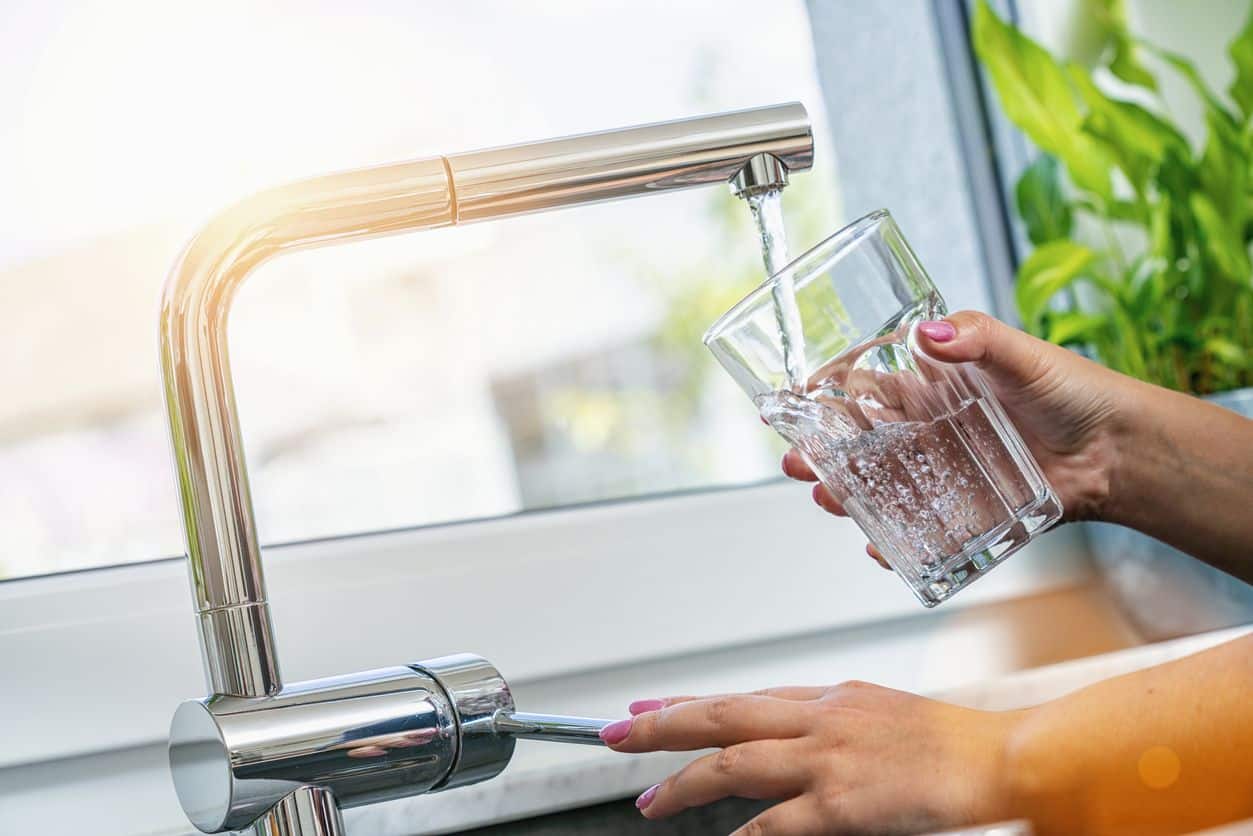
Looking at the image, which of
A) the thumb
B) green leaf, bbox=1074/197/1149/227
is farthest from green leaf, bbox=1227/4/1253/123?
the thumb

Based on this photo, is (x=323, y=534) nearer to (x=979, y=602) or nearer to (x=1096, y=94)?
(x=979, y=602)

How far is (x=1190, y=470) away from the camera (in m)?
0.71

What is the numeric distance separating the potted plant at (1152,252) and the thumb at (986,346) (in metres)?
0.32

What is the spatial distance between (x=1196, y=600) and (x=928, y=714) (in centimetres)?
54

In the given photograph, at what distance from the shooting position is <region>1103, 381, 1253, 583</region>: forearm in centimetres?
70

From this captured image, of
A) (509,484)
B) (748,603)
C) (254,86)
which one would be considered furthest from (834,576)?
(254,86)

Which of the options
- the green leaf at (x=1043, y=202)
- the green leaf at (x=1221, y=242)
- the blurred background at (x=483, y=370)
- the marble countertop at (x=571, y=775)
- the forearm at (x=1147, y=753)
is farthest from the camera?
the green leaf at (x=1043, y=202)

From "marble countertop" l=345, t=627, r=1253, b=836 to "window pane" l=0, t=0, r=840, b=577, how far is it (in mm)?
270

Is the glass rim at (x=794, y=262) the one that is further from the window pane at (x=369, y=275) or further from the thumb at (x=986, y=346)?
the window pane at (x=369, y=275)

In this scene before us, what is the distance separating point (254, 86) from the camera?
0.91 meters

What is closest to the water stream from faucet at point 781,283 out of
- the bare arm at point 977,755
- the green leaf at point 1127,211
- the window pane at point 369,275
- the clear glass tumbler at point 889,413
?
the clear glass tumbler at point 889,413

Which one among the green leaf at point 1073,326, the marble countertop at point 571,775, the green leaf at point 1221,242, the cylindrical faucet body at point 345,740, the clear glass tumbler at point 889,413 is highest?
the green leaf at point 1221,242

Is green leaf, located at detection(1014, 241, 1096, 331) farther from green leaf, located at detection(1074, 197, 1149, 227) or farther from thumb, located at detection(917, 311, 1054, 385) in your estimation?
thumb, located at detection(917, 311, 1054, 385)

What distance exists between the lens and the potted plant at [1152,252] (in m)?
0.94
